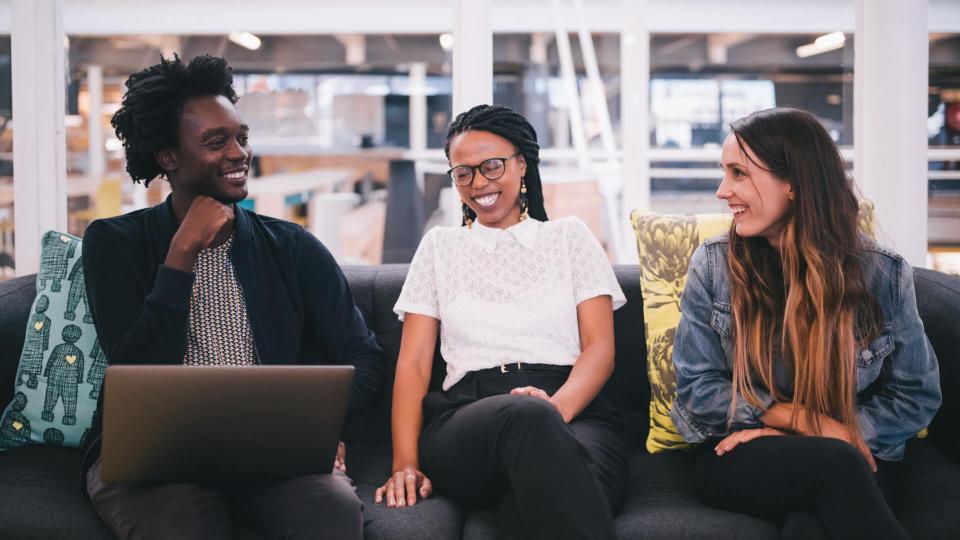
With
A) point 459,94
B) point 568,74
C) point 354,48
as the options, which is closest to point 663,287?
point 459,94

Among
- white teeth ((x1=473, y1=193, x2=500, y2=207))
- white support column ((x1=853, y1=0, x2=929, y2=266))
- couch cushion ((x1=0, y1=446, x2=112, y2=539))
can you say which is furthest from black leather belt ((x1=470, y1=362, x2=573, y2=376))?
white support column ((x1=853, y1=0, x2=929, y2=266))

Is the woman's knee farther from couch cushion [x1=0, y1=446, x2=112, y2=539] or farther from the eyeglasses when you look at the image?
couch cushion [x1=0, y1=446, x2=112, y2=539]

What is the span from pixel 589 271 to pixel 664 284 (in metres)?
0.22

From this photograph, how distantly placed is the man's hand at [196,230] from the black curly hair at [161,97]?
0.61 feet

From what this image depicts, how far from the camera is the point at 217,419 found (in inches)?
58.7

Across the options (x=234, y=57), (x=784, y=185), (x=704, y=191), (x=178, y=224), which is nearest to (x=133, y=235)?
(x=178, y=224)

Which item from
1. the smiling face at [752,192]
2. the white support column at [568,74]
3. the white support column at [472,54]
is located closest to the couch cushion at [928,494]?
the smiling face at [752,192]

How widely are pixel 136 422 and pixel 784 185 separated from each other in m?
1.38

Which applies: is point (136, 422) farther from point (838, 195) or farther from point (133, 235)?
point (838, 195)

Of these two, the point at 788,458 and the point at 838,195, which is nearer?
the point at 788,458

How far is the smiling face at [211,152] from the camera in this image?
198cm

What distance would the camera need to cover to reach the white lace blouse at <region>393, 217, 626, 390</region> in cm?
208

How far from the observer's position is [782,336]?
1.84m

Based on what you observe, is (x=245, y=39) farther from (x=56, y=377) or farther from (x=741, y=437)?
(x=741, y=437)
